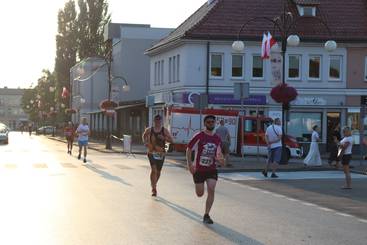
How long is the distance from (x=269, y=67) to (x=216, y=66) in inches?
131

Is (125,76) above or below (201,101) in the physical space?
above

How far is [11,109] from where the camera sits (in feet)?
631

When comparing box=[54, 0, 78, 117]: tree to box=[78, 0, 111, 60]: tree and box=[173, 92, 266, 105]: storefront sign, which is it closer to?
box=[78, 0, 111, 60]: tree

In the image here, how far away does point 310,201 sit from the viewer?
14367mm

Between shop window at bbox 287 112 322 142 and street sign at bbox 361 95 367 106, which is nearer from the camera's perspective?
street sign at bbox 361 95 367 106

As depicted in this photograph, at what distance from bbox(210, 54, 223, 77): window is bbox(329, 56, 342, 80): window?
701 centimetres

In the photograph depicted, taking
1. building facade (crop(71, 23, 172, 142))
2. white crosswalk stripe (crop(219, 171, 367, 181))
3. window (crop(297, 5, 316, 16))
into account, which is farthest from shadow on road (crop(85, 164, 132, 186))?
building facade (crop(71, 23, 172, 142))

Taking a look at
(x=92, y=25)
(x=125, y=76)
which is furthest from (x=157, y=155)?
(x=92, y=25)

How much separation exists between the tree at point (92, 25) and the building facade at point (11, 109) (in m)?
113

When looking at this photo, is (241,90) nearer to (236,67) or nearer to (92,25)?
(236,67)

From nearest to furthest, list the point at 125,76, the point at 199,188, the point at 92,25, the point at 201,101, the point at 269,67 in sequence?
the point at 199,188 < the point at 201,101 < the point at 269,67 < the point at 125,76 < the point at 92,25

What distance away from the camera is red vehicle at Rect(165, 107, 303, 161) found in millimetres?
30281

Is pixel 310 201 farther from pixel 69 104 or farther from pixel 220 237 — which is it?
pixel 69 104

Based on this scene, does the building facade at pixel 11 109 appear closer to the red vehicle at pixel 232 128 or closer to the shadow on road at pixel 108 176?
the red vehicle at pixel 232 128
